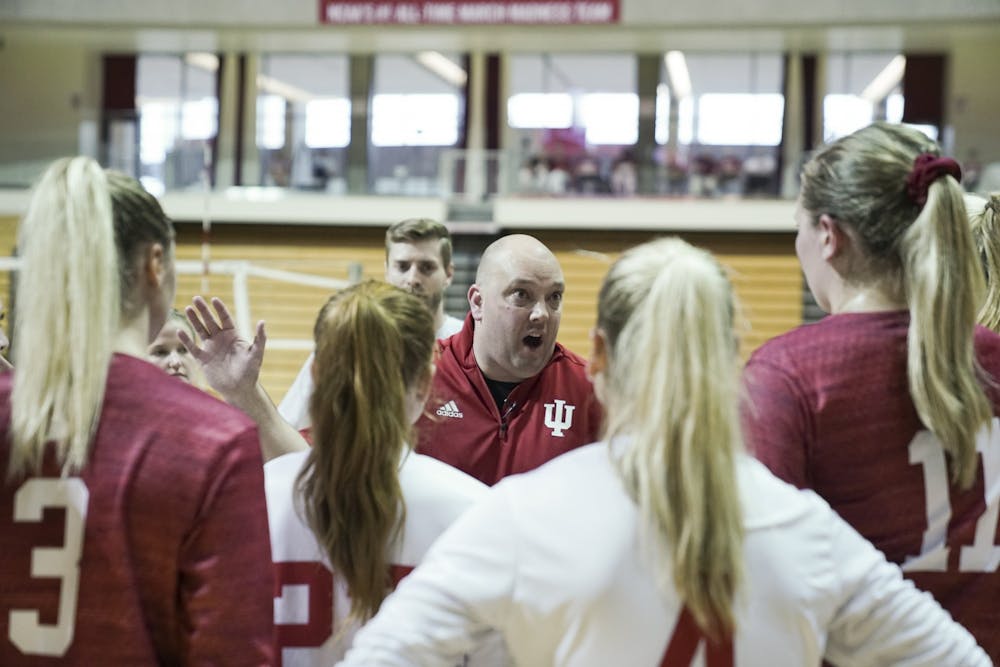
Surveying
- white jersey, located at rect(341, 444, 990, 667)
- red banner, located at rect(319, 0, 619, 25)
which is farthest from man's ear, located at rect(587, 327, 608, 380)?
red banner, located at rect(319, 0, 619, 25)

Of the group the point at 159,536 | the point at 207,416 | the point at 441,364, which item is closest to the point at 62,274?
the point at 207,416

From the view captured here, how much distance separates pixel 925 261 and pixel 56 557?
156 centimetres

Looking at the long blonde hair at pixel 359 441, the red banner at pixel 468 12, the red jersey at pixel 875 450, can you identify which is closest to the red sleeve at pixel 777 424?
the red jersey at pixel 875 450

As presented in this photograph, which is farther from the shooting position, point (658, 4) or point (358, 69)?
point (358, 69)

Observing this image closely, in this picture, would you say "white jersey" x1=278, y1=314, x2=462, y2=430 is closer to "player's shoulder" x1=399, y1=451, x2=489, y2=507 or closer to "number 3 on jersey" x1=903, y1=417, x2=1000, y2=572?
"player's shoulder" x1=399, y1=451, x2=489, y2=507

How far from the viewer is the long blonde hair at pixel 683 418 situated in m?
1.60

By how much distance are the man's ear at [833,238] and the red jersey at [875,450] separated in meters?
0.13

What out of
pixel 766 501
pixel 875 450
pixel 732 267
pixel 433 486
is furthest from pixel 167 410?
pixel 732 267

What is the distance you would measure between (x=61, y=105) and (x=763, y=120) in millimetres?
13276

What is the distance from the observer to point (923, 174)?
2070 mm

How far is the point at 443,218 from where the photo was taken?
59.2ft

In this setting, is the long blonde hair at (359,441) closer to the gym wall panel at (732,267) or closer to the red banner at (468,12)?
the gym wall panel at (732,267)

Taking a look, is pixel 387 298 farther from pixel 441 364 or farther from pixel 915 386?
pixel 441 364

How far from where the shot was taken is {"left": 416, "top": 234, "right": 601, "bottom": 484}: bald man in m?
3.75
